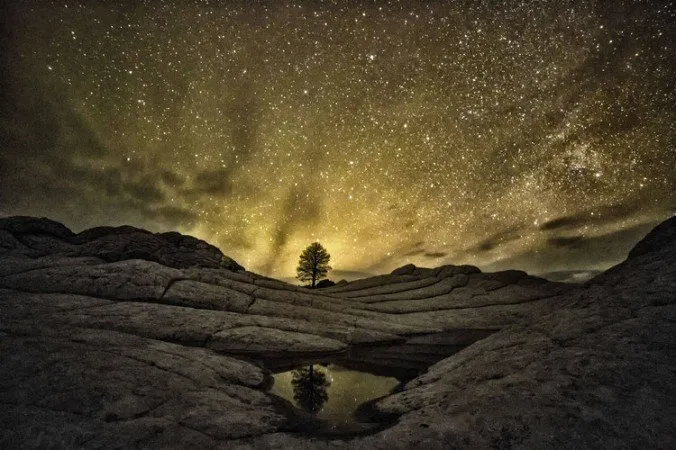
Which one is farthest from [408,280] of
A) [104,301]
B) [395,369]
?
[104,301]

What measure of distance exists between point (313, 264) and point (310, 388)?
53453 mm

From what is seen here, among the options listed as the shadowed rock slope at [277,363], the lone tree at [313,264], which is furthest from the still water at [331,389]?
the lone tree at [313,264]

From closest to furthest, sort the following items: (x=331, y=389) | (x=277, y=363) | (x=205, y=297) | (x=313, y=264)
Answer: (x=331, y=389) → (x=277, y=363) → (x=205, y=297) → (x=313, y=264)

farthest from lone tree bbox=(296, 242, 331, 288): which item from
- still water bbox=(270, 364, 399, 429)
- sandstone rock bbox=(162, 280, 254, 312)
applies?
still water bbox=(270, 364, 399, 429)

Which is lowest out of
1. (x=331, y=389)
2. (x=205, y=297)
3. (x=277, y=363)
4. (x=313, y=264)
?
(x=331, y=389)

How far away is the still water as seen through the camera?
845 centimetres

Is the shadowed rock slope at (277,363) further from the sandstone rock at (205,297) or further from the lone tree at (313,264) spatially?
the lone tree at (313,264)

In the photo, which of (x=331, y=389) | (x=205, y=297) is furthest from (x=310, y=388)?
(x=205, y=297)

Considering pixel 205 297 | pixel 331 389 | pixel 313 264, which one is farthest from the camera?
pixel 313 264

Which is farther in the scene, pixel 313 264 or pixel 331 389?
pixel 313 264

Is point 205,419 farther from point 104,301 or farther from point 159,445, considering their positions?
point 104,301

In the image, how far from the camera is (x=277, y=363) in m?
13.8

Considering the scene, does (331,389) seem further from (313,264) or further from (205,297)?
(313,264)

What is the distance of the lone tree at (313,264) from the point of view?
63.9 m
